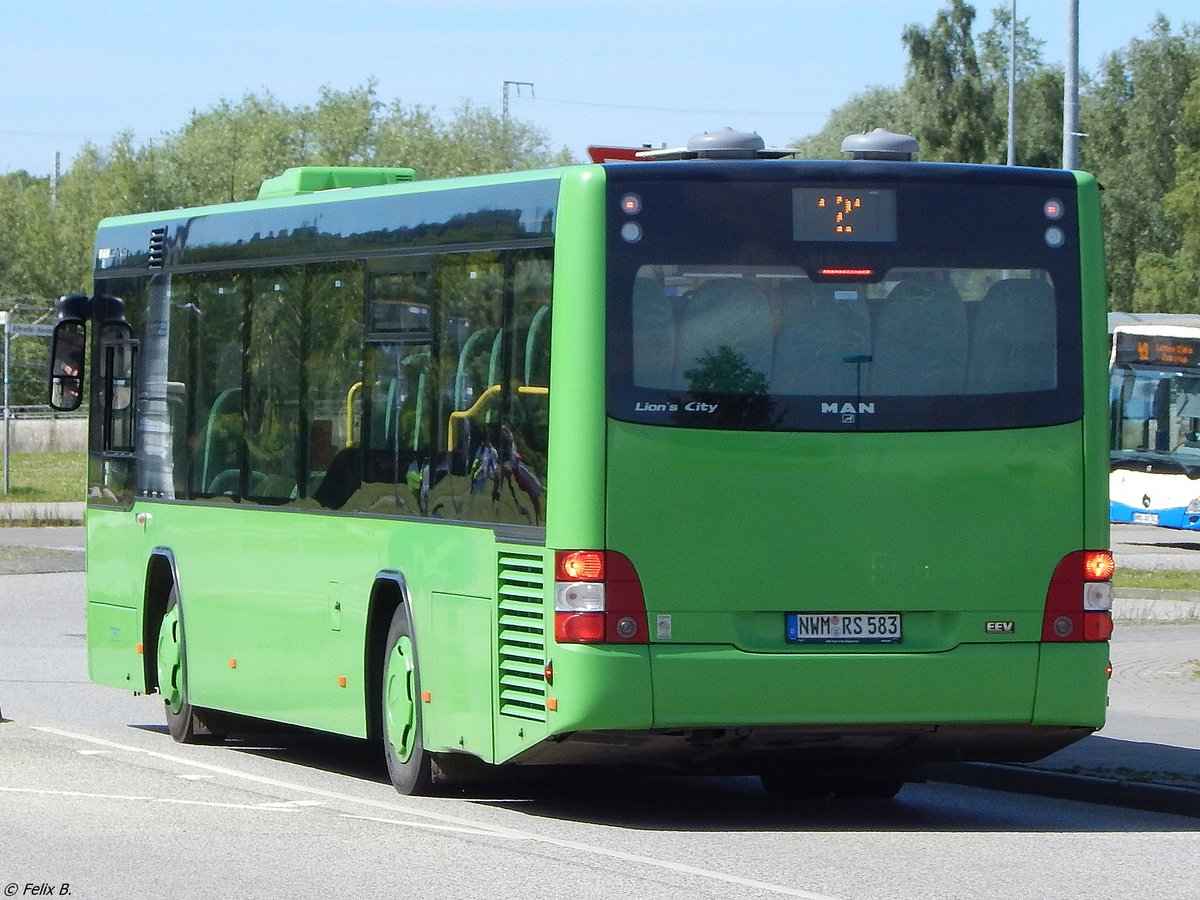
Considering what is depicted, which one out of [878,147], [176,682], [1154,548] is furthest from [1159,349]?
[878,147]

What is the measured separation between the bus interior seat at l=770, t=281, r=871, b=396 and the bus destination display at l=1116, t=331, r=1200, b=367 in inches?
1220

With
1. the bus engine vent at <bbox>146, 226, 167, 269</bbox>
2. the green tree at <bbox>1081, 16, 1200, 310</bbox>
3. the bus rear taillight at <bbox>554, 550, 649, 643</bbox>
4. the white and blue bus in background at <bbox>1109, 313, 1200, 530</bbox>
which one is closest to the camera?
the bus rear taillight at <bbox>554, 550, 649, 643</bbox>

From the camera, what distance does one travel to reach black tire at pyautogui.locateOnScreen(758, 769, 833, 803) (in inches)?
484

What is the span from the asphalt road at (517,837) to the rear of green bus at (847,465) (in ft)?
1.70

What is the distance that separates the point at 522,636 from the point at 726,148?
244 centimetres

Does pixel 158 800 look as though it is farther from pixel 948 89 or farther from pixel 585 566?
pixel 948 89

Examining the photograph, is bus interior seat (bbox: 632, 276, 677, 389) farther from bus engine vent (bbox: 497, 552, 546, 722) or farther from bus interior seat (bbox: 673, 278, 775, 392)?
bus engine vent (bbox: 497, 552, 546, 722)

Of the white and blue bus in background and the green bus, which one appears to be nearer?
the green bus

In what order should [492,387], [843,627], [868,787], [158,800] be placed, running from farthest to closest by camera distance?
[868,787] → [158,800] → [492,387] → [843,627]

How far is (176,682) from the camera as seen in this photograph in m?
15.0

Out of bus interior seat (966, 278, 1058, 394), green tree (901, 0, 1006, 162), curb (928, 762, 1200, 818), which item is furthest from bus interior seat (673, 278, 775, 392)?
green tree (901, 0, 1006, 162)

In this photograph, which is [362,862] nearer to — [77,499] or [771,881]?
[771,881]

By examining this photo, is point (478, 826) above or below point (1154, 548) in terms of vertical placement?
above

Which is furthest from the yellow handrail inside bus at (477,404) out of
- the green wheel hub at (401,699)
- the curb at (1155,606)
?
the curb at (1155,606)
